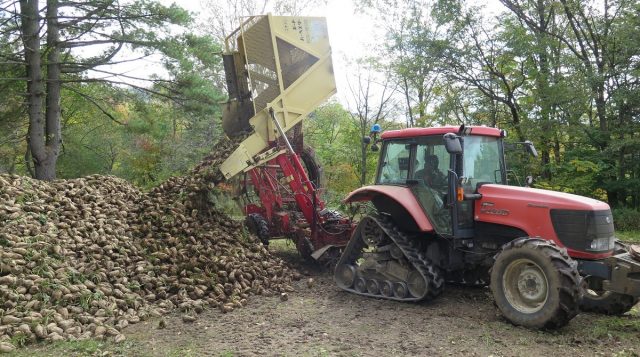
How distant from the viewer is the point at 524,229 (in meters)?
5.24

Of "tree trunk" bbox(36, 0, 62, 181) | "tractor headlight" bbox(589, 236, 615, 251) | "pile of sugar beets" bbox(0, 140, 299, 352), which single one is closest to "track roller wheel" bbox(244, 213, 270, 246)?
"pile of sugar beets" bbox(0, 140, 299, 352)

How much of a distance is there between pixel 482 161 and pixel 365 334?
2503mm

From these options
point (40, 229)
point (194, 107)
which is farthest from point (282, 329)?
point (194, 107)

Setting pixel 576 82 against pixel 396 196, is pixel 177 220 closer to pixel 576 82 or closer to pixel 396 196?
pixel 396 196

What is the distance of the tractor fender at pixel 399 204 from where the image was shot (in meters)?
5.83

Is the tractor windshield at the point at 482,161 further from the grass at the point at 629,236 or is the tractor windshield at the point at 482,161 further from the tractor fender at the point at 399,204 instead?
the grass at the point at 629,236

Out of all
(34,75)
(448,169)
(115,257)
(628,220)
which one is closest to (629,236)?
(628,220)

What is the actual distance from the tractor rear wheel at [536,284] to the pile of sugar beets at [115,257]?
A: 2.86 m

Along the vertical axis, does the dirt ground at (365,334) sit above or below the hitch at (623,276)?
below

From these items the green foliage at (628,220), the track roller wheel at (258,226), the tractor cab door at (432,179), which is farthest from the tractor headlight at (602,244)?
the green foliage at (628,220)

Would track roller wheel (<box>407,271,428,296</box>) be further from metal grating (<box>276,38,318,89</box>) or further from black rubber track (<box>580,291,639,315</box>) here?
metal grating (<box>276,38,318,89</box>)

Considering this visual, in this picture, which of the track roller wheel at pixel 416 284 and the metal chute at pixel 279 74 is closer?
the track roller wheel at pixel 416 284

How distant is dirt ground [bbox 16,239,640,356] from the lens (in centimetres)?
432

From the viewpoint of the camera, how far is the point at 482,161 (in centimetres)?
586
